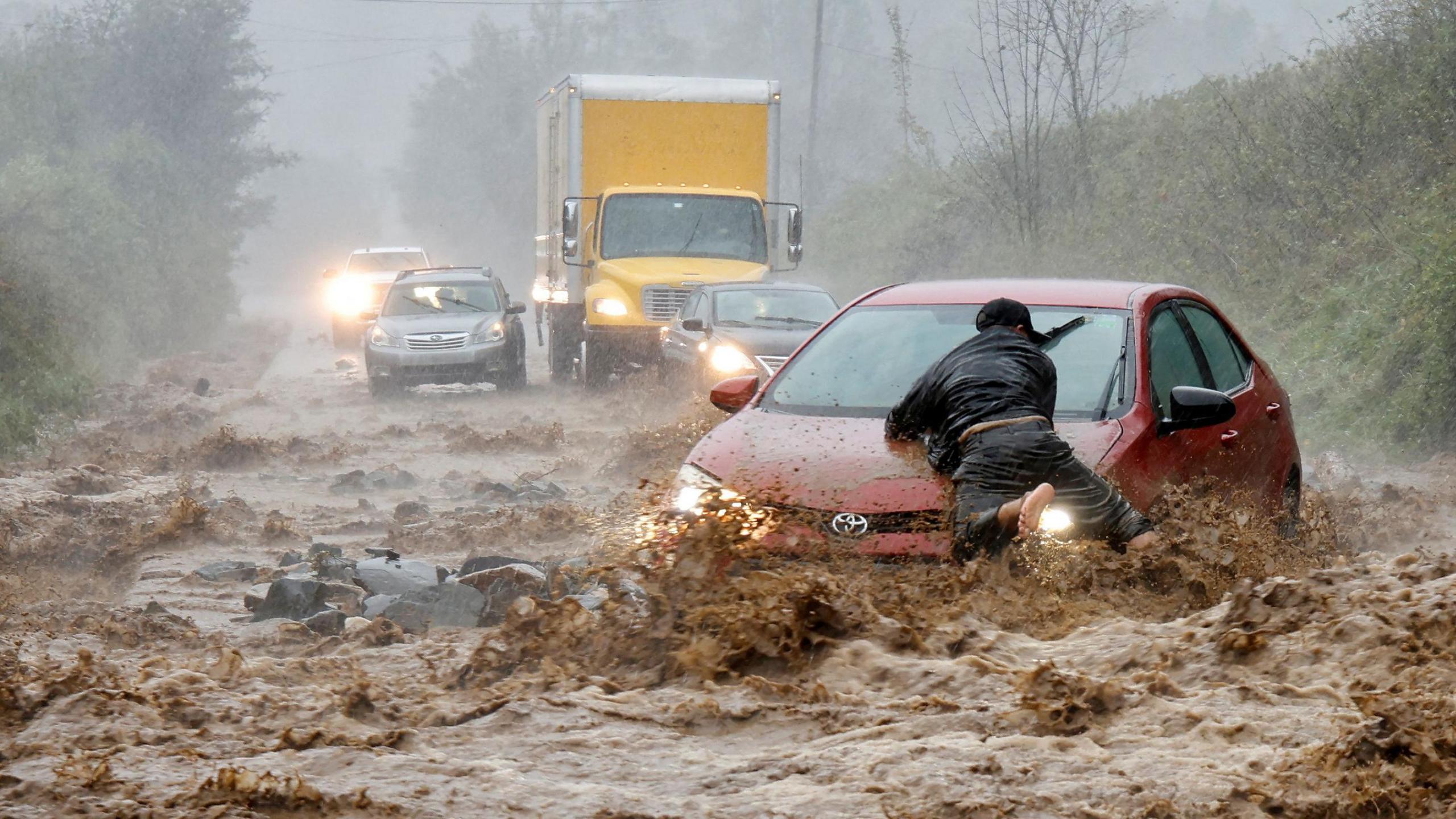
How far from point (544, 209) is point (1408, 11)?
38.7 feet

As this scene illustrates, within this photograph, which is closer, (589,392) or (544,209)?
(589,392)

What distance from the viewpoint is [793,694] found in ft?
15.9

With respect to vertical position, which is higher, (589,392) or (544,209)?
(544,209)

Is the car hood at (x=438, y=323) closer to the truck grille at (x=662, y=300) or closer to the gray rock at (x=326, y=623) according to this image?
the truck grille at (x=662, y=300)

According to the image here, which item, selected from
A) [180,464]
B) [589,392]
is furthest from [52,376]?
[589,392]

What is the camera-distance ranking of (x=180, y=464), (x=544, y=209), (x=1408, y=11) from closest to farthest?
(x=180, y=464) < (x=1408, y=11) < (x=544, y=209)

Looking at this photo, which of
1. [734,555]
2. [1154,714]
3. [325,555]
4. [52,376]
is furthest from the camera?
[52,376]

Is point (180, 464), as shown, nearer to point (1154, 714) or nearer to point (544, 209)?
point (544, 209)

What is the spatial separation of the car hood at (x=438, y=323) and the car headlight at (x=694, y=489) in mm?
15398

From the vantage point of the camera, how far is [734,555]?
5.59 meters

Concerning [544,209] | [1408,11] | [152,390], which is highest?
[1408,11]

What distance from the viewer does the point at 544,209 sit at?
23.2m

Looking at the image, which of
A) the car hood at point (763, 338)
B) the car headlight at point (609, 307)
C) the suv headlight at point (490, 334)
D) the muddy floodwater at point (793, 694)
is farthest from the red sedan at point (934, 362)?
the suv headlight at point (490, 334)

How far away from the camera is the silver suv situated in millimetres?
20953
